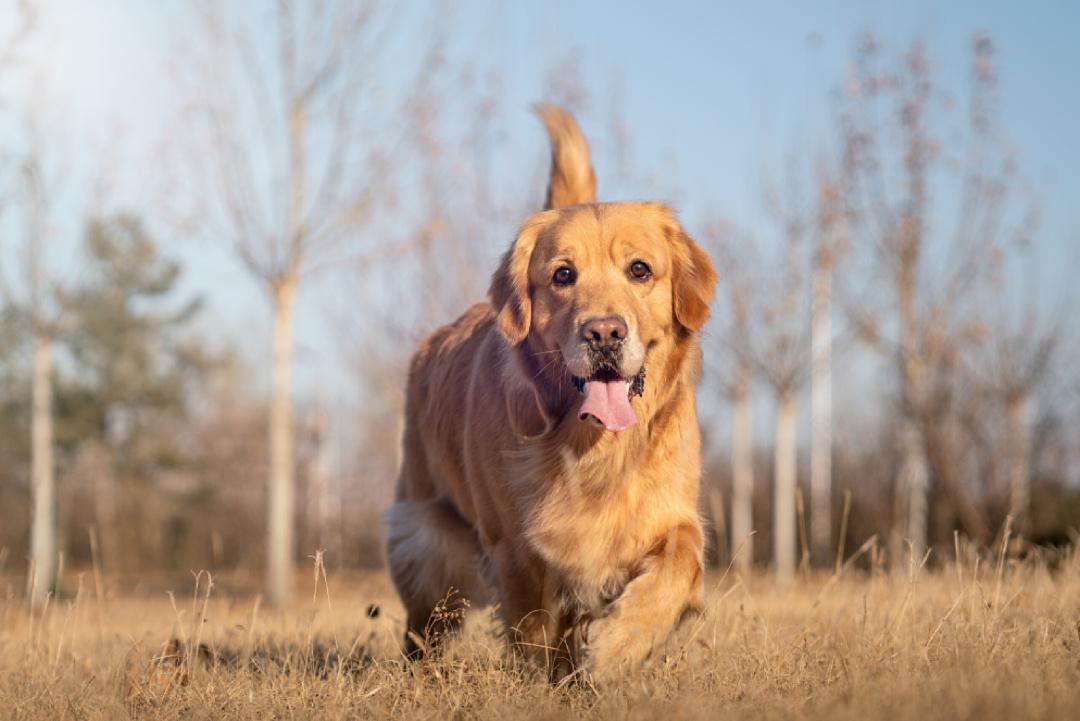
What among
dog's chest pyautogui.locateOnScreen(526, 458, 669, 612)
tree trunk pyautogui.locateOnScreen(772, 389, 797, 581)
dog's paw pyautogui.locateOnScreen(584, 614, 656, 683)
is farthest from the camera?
tree trunk pyautogui.locateOnScreen(772, 389, 797, 581)

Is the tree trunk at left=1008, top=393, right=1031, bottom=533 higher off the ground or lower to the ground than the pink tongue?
lower

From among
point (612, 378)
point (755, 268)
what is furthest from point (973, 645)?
point (755, 268)

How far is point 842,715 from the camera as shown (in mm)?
2549

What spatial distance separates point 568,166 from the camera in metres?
5.44

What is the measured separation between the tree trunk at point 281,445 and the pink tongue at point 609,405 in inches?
427

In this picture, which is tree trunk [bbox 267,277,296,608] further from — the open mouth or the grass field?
the open mouth

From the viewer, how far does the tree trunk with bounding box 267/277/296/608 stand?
14.2m

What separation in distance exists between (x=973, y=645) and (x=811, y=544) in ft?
58.1

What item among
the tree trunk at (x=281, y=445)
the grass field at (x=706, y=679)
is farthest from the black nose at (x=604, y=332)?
the tree trunk at (x=281, y=445)

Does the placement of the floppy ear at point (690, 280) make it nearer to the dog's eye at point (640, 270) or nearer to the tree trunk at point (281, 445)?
the dog's eye at point (640, 270)

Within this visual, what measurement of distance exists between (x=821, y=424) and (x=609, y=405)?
1938cm

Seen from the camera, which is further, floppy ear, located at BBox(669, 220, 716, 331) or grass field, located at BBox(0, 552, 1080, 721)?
floppy ear, located at BBox(669, 220, 716, 331)

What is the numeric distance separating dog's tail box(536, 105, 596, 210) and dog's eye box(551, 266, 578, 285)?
1338mm

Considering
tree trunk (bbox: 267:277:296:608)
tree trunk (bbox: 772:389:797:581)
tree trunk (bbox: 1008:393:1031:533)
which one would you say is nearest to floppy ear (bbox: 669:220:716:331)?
tree trunk (bbox: 267:277:296:608)
